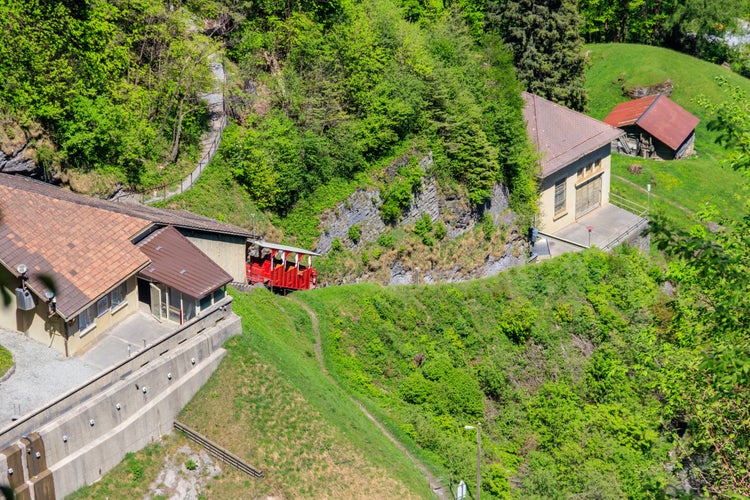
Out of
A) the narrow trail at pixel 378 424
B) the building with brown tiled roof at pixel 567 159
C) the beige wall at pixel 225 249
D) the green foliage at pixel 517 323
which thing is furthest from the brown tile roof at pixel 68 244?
the building with brown tiled roof at pixel 567 159

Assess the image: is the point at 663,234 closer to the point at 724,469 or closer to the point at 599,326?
the point at 724,469

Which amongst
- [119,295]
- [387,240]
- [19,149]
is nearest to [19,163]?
[19,149]

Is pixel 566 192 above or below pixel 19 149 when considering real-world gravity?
below

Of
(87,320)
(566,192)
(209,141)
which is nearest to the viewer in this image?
(87,320)

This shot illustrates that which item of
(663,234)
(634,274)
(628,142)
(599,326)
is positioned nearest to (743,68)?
(628,142)

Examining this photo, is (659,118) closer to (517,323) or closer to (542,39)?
(542,39)

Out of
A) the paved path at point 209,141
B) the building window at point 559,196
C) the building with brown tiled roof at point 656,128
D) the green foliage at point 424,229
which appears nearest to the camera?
the paved path at point 209,141

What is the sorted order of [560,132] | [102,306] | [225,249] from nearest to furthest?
[102,306]
[225,249]
[560,132]

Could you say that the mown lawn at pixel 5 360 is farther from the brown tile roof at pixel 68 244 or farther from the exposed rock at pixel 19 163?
the exposed rock at pixel 19 163
